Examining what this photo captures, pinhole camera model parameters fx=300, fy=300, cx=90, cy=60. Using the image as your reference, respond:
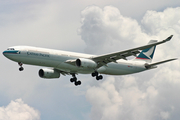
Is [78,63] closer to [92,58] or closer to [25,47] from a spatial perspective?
[92,58]

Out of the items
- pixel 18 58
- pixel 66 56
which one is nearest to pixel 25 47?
pixel 18 58

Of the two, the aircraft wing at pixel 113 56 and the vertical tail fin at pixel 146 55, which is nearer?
the aircraft wing at pixel 113 56

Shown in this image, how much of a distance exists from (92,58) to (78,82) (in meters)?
8.55

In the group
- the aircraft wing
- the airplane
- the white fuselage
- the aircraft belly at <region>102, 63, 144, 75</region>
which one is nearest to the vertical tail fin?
the airplane

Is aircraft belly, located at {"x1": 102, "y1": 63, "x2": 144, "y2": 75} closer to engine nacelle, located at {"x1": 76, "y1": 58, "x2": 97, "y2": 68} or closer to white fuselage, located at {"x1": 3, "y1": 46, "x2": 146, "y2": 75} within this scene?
white fuselage, located at {"x1": 3, "y1": 46, "x2": 146, "y2": 75}

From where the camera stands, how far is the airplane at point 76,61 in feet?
156

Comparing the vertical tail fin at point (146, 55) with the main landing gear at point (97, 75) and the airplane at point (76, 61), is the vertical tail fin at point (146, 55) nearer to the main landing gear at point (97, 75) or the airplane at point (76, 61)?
the airplane at point (76, 61)

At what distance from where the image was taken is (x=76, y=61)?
166 feet

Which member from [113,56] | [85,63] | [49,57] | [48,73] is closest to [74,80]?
[48,73]

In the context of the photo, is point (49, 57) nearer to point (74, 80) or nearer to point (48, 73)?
point (48, 73)

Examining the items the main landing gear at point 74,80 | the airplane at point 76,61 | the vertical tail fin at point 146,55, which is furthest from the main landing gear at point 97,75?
the vertical tail fin at point 146,55

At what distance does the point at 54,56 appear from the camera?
49.5 m

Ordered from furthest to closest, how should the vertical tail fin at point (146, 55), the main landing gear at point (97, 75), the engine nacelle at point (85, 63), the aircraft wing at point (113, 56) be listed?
1. the vertical tail fin at point (146, 55)
2. the main landing gear at point (97, 75)
3. the engine nacelle at point (85, 63)
4. the aircraft wing at point (113, 56)

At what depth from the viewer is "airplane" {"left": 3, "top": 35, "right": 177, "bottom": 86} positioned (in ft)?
156
